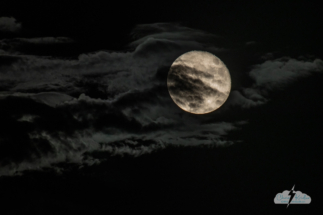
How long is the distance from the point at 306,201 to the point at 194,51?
19.3 meters

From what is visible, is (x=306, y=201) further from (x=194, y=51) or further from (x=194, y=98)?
(x=194, y=51)

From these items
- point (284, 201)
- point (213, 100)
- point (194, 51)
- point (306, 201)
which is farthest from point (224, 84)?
point (306, 201)

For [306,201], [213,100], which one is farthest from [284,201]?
[213,100]

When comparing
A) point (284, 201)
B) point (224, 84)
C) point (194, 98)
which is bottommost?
point (284, 201)

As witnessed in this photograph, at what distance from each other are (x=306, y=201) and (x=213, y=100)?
15264 millimetres

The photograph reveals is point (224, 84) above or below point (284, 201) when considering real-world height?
above

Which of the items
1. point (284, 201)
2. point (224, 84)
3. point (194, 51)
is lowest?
point (284, 201)

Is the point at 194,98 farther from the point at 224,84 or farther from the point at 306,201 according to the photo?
the point at 306,201

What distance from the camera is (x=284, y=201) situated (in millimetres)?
24219

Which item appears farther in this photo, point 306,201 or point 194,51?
point 306,201

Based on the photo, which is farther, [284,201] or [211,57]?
[284,201]

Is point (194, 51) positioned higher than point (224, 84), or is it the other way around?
point (194, 51)

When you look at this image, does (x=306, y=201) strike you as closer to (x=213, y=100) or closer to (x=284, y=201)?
(x=284, y=201)

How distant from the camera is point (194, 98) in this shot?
2067 centimetres
